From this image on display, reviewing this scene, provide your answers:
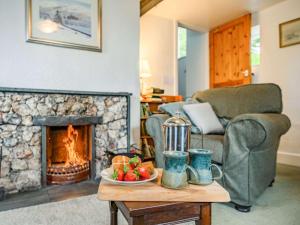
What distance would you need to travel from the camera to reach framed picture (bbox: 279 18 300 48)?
3.16 metres

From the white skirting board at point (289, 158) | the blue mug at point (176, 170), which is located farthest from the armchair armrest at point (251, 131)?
the white skirting board at point (289, 158)

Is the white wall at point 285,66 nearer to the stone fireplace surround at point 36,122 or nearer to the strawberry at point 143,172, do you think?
the stone fireplace surround at point 36,122

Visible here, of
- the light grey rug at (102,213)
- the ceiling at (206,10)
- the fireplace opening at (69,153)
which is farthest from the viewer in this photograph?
the ceiling at (206,10)

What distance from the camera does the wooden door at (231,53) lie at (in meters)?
3.73

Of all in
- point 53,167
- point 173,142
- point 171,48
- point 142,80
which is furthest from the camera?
point 171,48

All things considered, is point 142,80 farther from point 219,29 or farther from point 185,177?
point 185,177

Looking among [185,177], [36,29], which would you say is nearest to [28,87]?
[36,29]

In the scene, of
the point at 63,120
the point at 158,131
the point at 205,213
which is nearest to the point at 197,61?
the point at 158,131

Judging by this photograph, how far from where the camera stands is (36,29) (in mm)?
2186

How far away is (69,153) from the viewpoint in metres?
2.46

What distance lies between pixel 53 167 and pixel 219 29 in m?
3.63

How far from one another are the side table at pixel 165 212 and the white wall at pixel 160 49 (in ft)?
10.1

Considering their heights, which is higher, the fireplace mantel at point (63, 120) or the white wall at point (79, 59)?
the white wall at point (79, 59)

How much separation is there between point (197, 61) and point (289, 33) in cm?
183
